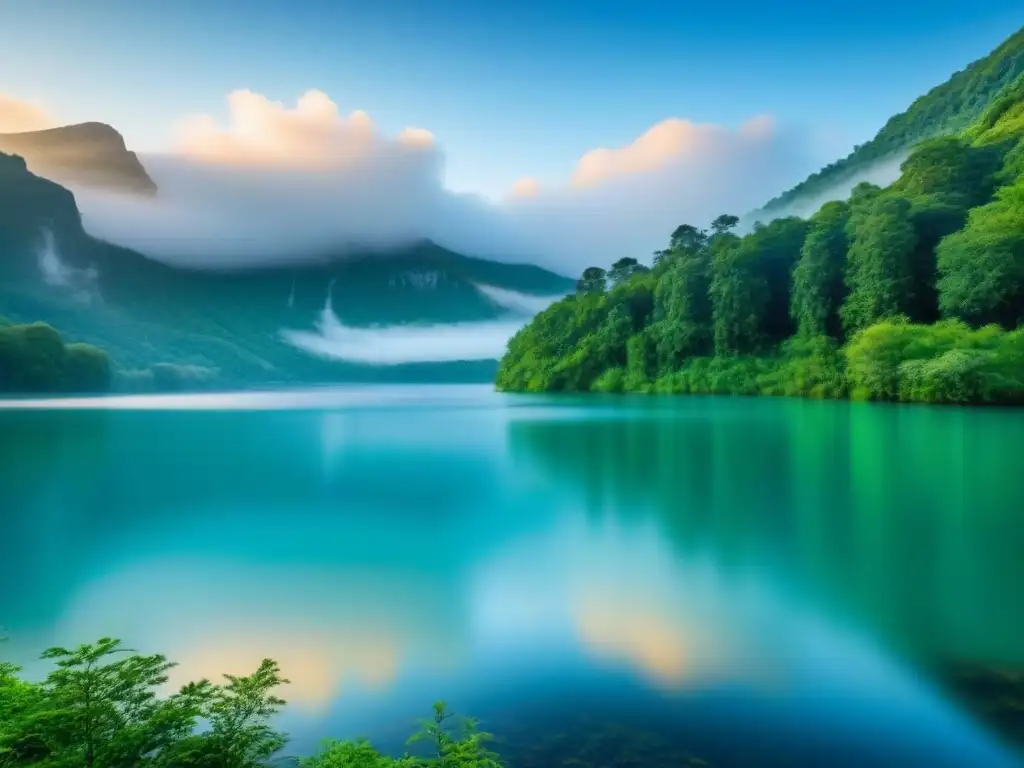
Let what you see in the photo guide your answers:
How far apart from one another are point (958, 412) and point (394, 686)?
1286 inches

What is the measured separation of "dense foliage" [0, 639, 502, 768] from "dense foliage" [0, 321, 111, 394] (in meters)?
90.2

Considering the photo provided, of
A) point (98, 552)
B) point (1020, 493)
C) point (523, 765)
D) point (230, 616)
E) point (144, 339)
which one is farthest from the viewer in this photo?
point (144, 339)

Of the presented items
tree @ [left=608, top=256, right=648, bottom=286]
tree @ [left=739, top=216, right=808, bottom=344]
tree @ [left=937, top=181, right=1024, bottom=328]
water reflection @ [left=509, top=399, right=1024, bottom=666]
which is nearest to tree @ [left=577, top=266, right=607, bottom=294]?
tree @ [left=608, top=256, right=648, bottom=286]

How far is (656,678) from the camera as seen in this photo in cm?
490

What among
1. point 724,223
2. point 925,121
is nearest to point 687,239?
point 724,223

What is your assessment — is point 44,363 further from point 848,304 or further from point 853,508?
point 853,508

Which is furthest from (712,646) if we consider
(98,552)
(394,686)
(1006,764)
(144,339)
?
(144,339)

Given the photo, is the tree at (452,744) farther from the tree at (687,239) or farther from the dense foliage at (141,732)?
the tree at (687,239)

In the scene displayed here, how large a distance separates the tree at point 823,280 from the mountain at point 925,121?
2042 inches

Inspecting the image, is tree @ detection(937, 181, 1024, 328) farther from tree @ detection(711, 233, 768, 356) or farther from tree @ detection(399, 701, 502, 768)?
tree @ detection(399, 701, 502, 768)

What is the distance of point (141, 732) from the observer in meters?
3.46

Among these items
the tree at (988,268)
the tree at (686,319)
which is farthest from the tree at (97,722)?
the tree at (686,319)

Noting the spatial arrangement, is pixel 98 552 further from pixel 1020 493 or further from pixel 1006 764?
pixel 1020 493

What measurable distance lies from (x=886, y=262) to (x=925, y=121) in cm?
8341
